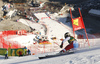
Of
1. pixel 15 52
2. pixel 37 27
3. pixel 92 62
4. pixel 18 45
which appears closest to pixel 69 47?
pixel 92 62

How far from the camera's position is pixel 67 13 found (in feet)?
101

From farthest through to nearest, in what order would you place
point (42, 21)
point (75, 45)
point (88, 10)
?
point (88, 10), point (42, 21), point (75, 45)

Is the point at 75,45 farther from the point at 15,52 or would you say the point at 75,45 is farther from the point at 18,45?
the point at 18,45

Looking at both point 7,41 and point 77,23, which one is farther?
point 7,41

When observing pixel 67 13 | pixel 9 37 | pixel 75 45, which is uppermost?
pixel 67 13

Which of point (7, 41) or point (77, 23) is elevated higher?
point (77, 23)

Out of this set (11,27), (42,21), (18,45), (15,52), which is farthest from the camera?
(42,21)

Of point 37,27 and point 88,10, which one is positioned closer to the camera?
point 37,27

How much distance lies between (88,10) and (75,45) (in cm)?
2393

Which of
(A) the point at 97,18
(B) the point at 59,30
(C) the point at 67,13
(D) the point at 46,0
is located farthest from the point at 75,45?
(D) the point at 46,0

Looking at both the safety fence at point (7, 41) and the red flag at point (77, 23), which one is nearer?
the red flag at point (77, 23)

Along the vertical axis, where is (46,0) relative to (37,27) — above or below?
above

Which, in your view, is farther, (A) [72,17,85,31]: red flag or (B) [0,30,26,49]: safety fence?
(B) [0,30,26,49]: safety fence

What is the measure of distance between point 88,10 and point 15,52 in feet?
75.1
